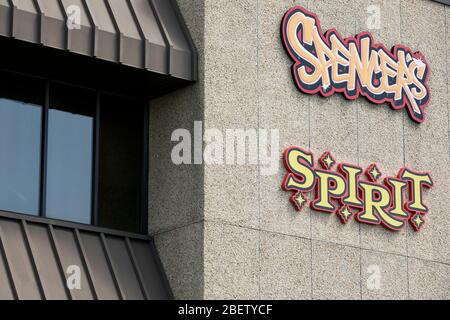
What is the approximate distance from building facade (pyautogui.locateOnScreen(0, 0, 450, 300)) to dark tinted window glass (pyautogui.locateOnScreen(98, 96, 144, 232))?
0.03 m

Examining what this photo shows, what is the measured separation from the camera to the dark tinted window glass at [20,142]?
18609 mm

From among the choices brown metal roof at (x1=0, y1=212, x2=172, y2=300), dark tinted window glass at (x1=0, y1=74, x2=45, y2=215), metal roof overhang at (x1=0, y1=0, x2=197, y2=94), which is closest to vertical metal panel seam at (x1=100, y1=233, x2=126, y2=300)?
brown metal roof at (x1=0, y1=212, x2=172, y2=300)

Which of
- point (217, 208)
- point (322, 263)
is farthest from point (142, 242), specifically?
point (322, 263)

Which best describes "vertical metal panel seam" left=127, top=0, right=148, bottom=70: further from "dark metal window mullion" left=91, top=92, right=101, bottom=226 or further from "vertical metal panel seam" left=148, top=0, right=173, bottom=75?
"dark metal window mullion" left=91, top=92, right=101, bottom=226

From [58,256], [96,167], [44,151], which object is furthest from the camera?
[96,167]

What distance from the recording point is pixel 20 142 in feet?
62.0

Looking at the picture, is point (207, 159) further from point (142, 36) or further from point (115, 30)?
point (115, 30)

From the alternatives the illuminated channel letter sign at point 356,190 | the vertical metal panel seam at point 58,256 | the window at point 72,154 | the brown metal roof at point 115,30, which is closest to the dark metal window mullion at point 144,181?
the window at point 72,154

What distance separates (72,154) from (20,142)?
0.93 m

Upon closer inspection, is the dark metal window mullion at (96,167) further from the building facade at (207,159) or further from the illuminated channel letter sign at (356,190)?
the illuminated channel letter sign at (356,190)

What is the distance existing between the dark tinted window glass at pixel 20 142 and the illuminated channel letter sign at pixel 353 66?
4.35 meters

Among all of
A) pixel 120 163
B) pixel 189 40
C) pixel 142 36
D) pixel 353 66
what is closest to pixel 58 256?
pixel 120 163

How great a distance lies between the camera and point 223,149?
19.0m
